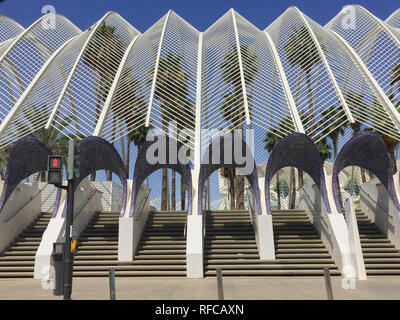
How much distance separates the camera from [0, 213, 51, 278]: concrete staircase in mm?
16250

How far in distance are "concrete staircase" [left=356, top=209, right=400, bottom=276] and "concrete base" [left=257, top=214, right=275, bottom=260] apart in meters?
4.02

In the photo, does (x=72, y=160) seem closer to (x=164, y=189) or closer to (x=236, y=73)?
(x=236, y=73)

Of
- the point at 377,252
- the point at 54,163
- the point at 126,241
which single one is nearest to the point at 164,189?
the point at 126,241

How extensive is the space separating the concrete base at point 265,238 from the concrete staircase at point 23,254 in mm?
9939

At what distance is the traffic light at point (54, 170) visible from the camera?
9477 mm

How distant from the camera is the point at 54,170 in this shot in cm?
956

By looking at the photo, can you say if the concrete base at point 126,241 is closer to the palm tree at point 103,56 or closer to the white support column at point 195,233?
the white support column at point 195,233

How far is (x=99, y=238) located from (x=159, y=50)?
44.3ft

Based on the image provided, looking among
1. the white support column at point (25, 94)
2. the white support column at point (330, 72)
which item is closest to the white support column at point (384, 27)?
the white support column at point (330, 72)

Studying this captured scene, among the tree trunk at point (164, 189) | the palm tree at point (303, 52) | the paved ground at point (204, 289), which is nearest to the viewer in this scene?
the paved ground at point (204, 289)

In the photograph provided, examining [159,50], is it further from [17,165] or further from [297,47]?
[17,165]

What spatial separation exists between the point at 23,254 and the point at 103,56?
14.5 meters

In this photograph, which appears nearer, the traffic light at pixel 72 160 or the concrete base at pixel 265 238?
the traffic light at pixel 72 160

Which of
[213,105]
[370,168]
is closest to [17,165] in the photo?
[213,105]
